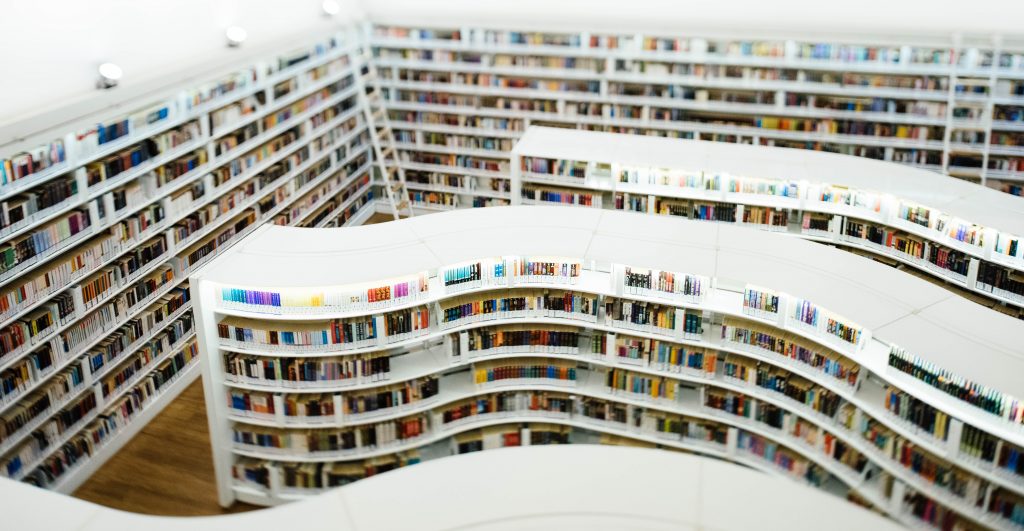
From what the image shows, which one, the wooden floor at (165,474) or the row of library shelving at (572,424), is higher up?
the row of library shelving at (572,424)

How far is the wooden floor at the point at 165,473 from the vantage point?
7.77m

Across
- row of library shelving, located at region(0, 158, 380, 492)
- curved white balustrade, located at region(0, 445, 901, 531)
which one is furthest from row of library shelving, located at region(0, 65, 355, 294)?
curved white balustrade, located at region(0, 445, 901, 531)

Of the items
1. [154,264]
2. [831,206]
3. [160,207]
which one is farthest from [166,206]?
[831,206]

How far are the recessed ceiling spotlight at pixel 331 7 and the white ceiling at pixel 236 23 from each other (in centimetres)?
12

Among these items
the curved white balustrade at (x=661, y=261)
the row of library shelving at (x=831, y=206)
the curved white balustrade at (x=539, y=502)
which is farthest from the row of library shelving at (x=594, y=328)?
the row of library shelving at (x=831, y=206)

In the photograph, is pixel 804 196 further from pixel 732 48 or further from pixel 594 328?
pixel 732 48

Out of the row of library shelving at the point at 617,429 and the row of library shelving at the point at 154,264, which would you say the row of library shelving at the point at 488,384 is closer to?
the row of library shelving at the point at 617,429

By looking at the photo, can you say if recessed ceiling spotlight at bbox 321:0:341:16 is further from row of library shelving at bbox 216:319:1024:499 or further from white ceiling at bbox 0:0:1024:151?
row of library shelving at bbox 216:319:1024:499

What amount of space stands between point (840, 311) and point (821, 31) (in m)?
6.91

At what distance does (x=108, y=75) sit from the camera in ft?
28.8

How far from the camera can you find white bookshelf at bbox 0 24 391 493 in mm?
7785

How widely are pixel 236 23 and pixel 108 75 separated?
2.63 meters

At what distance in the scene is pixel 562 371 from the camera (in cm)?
753

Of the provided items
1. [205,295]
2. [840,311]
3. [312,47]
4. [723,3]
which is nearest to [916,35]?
[723,3]
